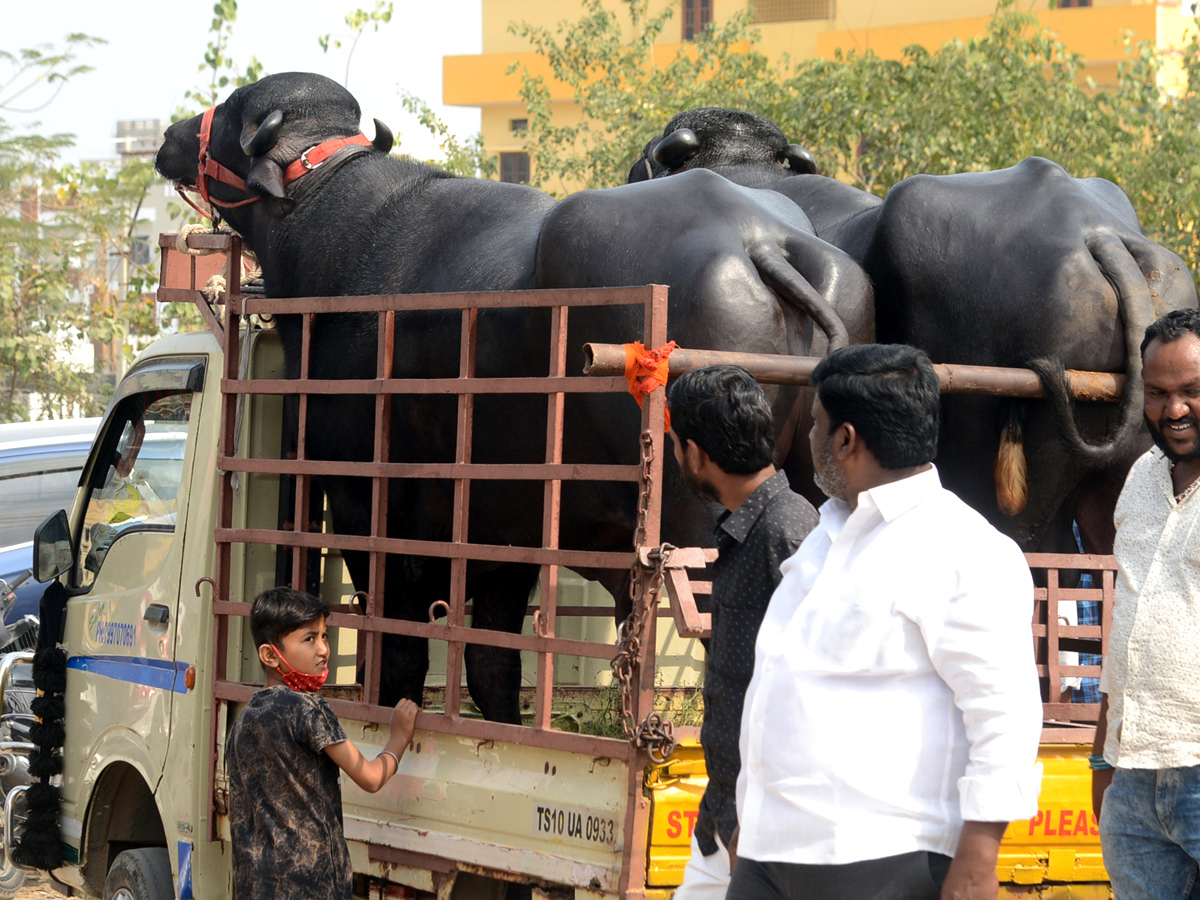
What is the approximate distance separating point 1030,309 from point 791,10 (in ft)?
75.0

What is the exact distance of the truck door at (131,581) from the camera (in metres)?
4.02

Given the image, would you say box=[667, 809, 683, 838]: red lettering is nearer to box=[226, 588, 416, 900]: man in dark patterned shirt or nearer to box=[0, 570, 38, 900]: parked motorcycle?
box=[226, 588, 416, 900]: man in dark patterned shirt

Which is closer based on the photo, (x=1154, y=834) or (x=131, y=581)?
(x=1154, y=834)

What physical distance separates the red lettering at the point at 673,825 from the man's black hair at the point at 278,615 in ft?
3.47

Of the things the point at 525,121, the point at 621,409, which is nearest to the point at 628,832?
the point at 621,409

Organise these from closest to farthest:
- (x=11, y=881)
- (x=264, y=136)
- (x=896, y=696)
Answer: (x=896, y=696) < (x=264, y=136) < (x=11, y=881)

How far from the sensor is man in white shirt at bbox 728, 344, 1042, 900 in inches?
74.9

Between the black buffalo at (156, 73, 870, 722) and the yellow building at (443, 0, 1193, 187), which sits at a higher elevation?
the yellow building at (443, 0, 1193, 187)

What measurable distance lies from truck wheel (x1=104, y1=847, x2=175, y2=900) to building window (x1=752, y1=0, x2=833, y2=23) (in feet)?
73.9

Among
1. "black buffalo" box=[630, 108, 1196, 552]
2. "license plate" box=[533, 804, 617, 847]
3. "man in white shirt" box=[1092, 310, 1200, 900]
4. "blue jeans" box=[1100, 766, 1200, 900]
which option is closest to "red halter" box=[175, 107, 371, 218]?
"black buffalo" box=[630, 108, 1196, 552]

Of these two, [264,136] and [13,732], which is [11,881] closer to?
[13,732]

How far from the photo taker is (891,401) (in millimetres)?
2061

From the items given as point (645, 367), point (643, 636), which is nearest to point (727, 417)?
point (645, 367)

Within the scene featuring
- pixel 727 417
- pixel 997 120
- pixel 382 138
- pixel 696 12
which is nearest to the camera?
pixel 727 417
